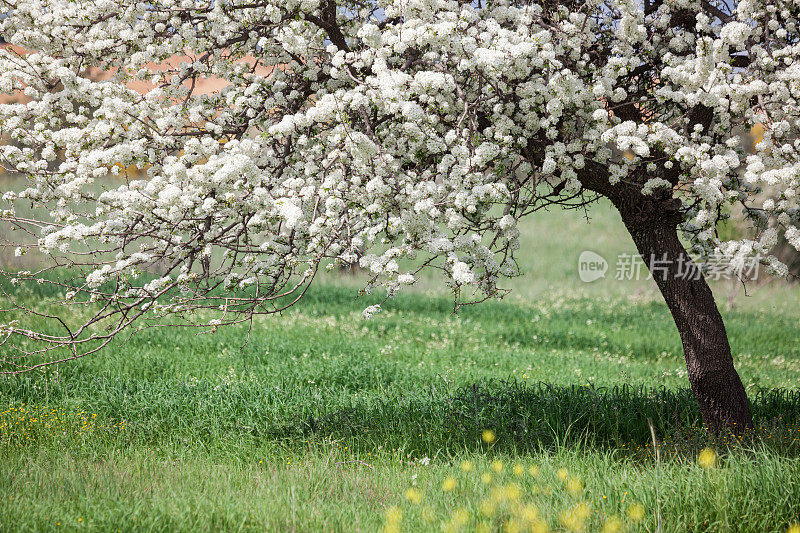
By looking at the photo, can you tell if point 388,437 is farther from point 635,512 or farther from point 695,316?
point 695,316

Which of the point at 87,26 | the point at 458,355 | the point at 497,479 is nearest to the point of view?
the point at 497,479

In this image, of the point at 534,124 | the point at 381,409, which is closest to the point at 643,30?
the point at 534,124

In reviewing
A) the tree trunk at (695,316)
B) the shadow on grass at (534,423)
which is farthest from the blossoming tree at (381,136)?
the shadow on grass at (534,423)

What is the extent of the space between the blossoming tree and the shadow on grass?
0.77 meters

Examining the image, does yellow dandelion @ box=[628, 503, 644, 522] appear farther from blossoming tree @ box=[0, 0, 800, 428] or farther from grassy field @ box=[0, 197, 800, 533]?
blossoming tree @ box=[0, 0, 800, 428]

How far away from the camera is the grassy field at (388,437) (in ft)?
13.8

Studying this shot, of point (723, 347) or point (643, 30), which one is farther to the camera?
point (723, 347)

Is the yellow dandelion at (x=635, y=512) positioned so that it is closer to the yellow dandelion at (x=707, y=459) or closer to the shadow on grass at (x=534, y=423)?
the yellow dandelion at (x=707, y=459)

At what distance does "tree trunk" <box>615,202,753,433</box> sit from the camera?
6.47 m

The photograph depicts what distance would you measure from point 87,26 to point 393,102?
3423mm

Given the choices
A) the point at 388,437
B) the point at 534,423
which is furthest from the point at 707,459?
Result: the point at 388,437

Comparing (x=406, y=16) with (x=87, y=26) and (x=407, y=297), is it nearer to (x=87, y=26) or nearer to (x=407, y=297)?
(x=87, y=26)

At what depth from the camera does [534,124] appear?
5289 millimetres

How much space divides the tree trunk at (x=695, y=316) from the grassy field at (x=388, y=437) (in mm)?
392
